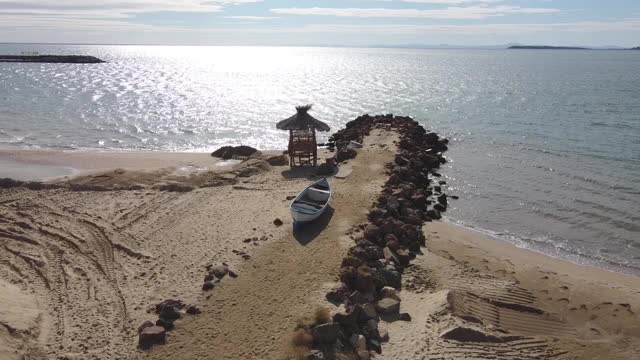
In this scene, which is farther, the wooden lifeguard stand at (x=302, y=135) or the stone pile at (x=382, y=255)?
the wooden lifeguard stand at (x=302, y=135)

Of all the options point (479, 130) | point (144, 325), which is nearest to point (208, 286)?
point (144, 325)

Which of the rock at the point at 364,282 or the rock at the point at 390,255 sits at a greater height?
the rock at the point at 364,282

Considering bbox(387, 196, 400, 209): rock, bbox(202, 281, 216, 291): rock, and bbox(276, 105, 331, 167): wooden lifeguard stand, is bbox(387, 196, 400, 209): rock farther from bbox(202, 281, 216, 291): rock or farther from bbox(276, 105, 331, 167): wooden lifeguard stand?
bbox(202, 281, 216, 291): rock

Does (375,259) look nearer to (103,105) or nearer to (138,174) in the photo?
(138,174)

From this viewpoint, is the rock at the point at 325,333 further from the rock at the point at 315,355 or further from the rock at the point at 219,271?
the rock at the point at 219,271

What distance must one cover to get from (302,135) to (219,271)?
11.2 m

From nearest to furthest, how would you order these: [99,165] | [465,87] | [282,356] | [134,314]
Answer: [282,356]
[134,314]
[99,165]
[465,87]

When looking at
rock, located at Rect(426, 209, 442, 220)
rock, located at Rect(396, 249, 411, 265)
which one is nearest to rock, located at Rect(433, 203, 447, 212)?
rock, located at Rect(426, 209, 442, 220)

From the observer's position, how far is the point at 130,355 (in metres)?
9.52

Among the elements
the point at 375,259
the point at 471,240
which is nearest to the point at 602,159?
the point at 471,240

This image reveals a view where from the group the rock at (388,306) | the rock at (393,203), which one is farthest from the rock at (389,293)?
the rock at (393,203)

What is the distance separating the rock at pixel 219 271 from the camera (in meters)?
12.1

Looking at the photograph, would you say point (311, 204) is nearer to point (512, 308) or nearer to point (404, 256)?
point (404, 256)

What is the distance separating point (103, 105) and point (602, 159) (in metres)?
37.3
